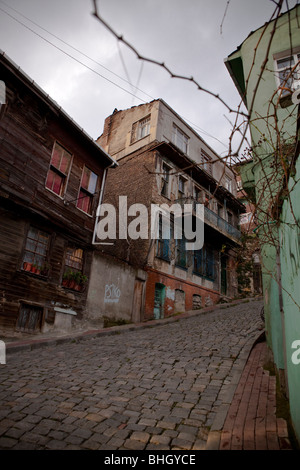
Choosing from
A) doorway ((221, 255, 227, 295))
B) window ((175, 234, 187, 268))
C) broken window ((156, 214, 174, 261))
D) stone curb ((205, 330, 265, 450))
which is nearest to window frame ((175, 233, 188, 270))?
window ((175, 234, 187, 268))

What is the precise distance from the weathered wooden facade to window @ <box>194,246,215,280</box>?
830cm

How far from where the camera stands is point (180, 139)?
1995 cm

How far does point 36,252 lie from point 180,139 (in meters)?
13.5

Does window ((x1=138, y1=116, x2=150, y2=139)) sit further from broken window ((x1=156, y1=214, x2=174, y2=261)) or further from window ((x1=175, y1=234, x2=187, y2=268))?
window ((x1=175, y1=234, x2=187, y2=268))

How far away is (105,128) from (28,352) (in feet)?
59.6

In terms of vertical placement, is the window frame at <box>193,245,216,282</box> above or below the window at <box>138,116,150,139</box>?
below

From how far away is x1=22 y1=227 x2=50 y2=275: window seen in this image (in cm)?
970

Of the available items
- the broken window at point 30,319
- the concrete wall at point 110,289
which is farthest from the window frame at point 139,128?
the broken window at point 30,319

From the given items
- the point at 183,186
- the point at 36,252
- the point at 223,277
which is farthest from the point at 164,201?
the point at 36,252

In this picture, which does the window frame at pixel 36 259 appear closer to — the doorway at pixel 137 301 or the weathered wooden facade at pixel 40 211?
the weathered wooden facade at pixel 40 211

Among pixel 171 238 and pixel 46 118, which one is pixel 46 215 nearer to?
pixel 46 118

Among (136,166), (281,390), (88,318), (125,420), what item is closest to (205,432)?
(125,420)

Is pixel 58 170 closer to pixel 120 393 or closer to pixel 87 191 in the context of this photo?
pixel 87 191

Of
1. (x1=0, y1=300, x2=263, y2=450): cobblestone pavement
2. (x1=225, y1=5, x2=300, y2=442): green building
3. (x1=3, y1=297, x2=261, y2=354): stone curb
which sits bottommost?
(x1=0, y1=300, x2=263, y2=450): cobblestone pavement
